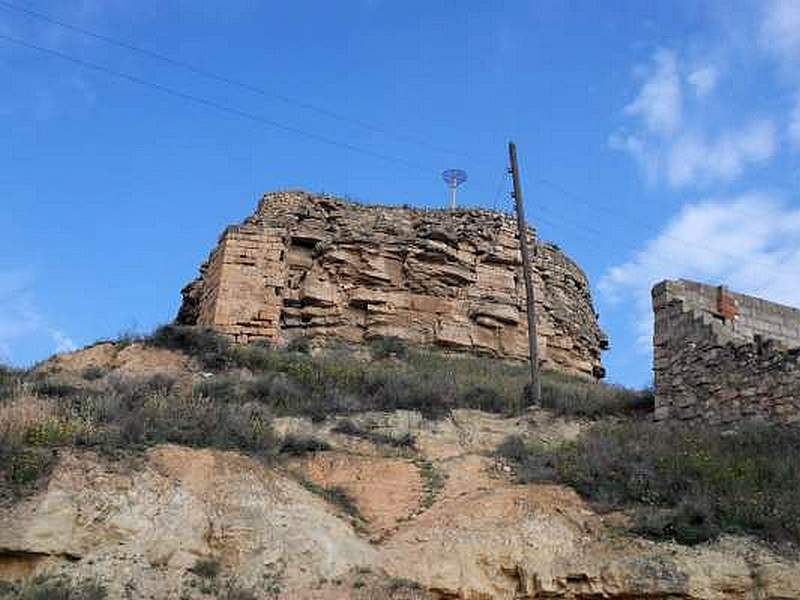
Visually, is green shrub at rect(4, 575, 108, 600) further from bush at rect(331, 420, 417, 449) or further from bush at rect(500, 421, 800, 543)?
bush at rect(500, 421, 800, 543)

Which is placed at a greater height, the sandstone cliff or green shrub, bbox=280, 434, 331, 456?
green shrub, bbox=280, 434, 331, 456

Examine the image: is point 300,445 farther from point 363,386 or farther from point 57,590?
point 57,590

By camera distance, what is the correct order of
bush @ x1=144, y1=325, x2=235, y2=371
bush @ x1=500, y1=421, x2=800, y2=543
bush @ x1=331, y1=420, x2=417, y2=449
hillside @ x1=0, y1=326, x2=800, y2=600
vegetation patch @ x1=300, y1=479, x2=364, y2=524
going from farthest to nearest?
bush @ x1=144, y1=325, x2=235, y2=371
bush @ x1=331, y1=420, x2=417, y2=449
vegetation patch @ x1=300, y1=479, x2=364, y2=524
bush @ x1=500, y1=421, x2=800, y2=543
hillside @ x1=0, y1=326, x2=800, y2=600

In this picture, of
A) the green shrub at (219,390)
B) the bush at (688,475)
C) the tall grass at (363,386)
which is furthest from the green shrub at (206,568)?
the green shrub at (219,390)

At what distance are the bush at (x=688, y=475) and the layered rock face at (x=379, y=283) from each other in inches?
346

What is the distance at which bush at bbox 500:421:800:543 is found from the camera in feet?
40.0

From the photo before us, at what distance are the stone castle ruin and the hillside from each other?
0.69m

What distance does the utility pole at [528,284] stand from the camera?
18516 millimetres

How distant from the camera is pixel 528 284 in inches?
813

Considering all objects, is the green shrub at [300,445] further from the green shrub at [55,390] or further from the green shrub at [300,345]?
the green shrub at [300,345]

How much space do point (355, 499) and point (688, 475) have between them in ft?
14.3

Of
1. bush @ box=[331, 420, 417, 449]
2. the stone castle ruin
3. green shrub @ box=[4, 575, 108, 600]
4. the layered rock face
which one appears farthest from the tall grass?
green shrub @ box=[4, 575, 108, 600]

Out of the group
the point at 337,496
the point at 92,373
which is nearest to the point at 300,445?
the point at 337,496

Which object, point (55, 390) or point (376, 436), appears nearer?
point (55, 390)
